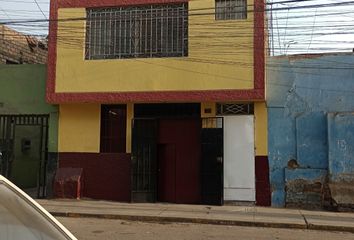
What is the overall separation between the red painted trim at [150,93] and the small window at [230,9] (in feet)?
1.44

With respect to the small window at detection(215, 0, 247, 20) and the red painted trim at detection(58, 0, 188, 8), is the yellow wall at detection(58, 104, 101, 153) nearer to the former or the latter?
the red painted trim at detection(58, 0, 188, 8)

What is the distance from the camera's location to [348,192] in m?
15.9

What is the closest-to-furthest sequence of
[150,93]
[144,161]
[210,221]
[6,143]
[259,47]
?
[210,221], [259,47], [150,93], [144,161], [6,143]

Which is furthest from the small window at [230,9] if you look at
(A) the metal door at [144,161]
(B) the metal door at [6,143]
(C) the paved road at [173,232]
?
(B) the metal door at [6,143]

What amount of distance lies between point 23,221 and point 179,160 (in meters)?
14.7

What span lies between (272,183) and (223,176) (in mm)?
1566

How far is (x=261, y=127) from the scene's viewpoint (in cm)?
1681

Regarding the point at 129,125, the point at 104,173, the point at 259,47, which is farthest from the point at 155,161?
the point at 259,47

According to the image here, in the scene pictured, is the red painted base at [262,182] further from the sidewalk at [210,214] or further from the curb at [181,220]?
the curb at [181,220]

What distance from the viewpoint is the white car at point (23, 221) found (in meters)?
2.70

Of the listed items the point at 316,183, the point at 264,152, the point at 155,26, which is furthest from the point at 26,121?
the point at 316,183

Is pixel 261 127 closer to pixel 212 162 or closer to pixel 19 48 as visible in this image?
pixel 212 162

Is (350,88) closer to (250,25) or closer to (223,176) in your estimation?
(250,25)

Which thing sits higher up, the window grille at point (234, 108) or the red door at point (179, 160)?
the window grille at point (234, 108)
